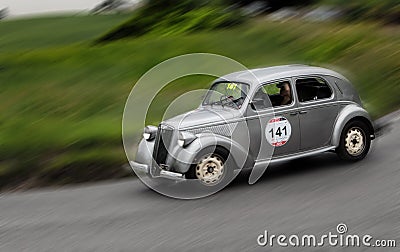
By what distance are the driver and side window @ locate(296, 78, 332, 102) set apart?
0.16m

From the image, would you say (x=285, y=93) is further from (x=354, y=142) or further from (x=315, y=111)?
(x=354, y=142)

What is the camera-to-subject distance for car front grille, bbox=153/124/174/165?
9242 mm

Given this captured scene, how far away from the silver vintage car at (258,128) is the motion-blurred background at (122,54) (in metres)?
1.98

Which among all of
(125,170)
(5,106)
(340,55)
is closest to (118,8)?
(5,106)

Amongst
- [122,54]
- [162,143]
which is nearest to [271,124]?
[162,143]

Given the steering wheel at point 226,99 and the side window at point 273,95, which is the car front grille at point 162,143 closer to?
the steering wheel at point 226,99

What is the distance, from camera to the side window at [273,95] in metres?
9.48

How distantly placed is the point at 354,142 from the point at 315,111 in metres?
0.84

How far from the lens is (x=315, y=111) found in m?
9.61

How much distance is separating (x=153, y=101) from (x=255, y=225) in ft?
21.6

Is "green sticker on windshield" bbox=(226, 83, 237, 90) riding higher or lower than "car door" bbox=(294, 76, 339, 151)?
higher

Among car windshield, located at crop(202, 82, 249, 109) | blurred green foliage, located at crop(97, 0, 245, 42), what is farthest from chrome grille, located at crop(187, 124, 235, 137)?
blurred green foliage, located at crop(97, 0, 245, 42)

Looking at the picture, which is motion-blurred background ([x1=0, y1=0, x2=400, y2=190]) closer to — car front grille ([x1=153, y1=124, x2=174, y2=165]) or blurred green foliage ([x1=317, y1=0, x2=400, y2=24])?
blurred green foliage ([x1=317, y1=0, x2=400, y2=24])

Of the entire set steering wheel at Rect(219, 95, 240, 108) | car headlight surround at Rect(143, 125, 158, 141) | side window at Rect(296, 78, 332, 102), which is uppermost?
steering wheel at Rect(219, 95, 240, 108)
